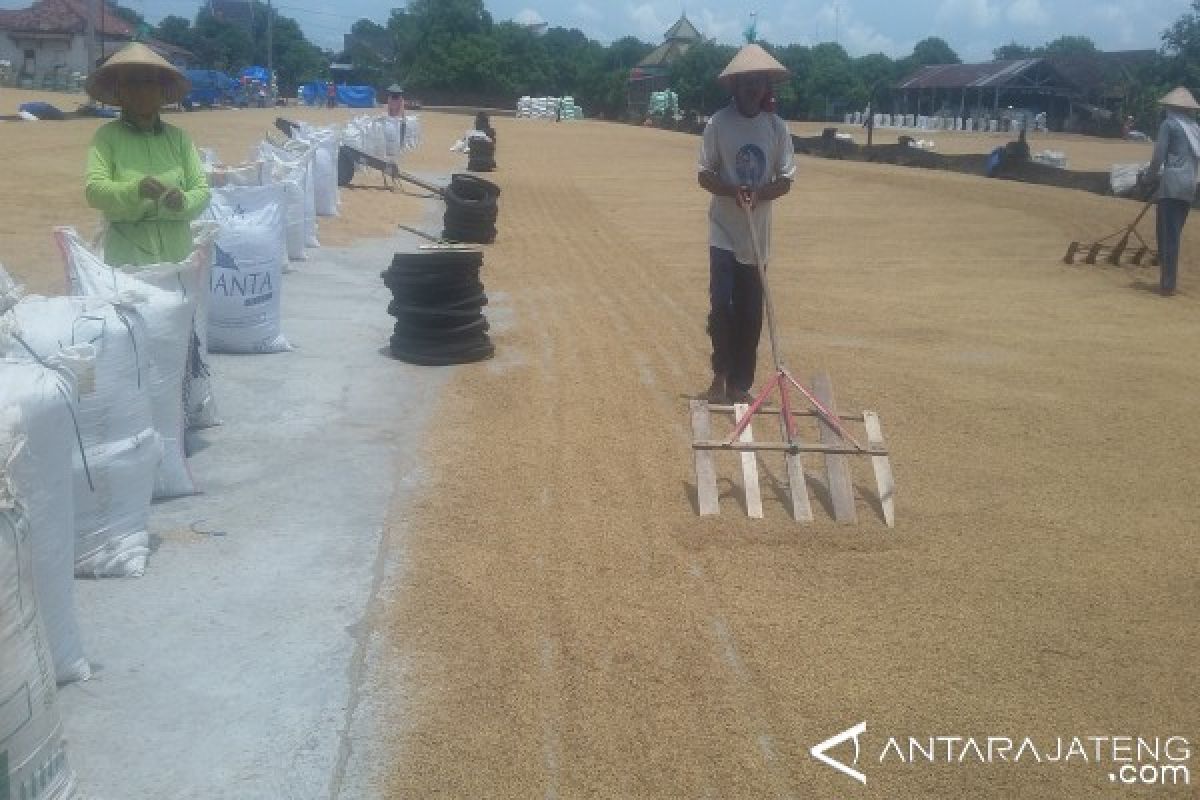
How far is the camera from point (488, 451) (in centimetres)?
604

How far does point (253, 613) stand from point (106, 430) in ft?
2.85

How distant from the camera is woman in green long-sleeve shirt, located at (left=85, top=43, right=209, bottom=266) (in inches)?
209

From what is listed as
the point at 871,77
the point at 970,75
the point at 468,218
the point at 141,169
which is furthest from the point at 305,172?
the point at 871,77

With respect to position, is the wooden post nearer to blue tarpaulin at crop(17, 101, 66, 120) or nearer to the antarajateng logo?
the antarajateng logo

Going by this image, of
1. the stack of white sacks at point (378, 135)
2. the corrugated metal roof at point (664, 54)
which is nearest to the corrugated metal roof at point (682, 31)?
the corrugated metal roof at point (664, 54)

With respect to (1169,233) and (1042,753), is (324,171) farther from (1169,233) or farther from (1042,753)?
(1042,753)

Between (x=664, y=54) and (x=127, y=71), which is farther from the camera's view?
(x=664, y=54)

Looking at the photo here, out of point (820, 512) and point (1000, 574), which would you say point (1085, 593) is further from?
point (820, 512)

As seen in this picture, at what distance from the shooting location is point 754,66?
6.29 m

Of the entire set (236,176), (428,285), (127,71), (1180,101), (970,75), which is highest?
(970,75)

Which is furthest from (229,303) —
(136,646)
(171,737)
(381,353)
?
(171,737)

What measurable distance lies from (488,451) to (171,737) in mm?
2857

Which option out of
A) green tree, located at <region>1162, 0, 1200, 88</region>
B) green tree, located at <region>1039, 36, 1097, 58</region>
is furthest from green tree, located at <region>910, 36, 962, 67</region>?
green tree, located at <region>1162, 0, 1200, 88</region>

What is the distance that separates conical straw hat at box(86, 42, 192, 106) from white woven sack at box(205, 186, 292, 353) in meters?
1.71
